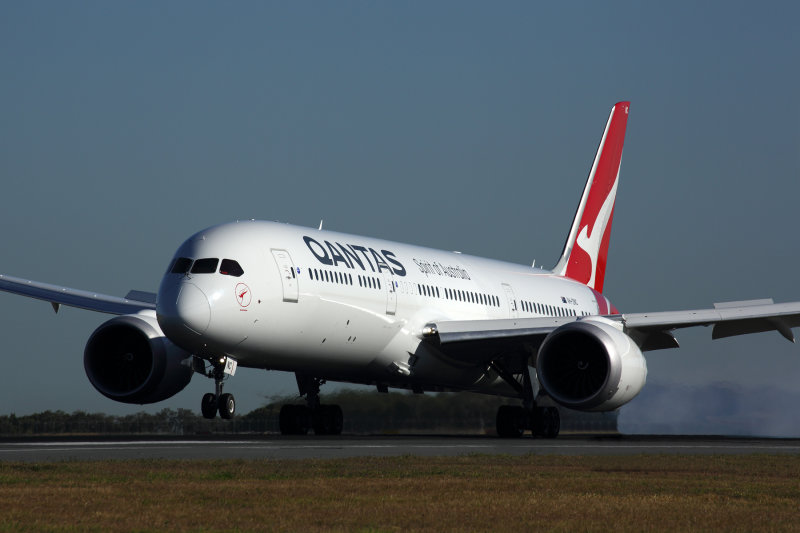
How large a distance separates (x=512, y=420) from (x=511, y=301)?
12.8ft

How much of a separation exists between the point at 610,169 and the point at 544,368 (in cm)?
1607

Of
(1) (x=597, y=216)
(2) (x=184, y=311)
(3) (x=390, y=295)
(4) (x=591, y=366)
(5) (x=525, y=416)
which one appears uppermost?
(1) (x=597, y=216)

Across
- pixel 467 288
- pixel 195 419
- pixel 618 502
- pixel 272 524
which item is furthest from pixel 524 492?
pixel 195 419

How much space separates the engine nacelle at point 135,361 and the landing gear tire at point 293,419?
7.44 ft

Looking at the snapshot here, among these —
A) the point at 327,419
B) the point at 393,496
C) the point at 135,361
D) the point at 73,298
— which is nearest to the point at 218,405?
the point at 135,361

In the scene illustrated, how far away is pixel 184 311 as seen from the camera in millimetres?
20812

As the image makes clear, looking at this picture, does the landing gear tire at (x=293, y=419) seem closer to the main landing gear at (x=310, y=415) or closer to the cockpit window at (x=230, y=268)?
the main landing gear at (x=310, y=415)

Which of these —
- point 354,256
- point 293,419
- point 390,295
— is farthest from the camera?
point 293,419

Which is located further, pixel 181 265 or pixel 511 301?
pixel 511 301

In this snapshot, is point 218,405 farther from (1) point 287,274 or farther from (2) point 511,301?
(2) point 511,301

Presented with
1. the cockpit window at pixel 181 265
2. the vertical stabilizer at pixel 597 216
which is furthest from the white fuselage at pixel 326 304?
the vertical stabilizer at pixel 597 216

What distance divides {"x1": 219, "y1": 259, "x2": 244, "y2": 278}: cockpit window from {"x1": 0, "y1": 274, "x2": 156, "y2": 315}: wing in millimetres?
6618

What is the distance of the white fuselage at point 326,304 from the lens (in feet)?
69.9

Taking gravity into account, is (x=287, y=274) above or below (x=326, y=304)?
above
